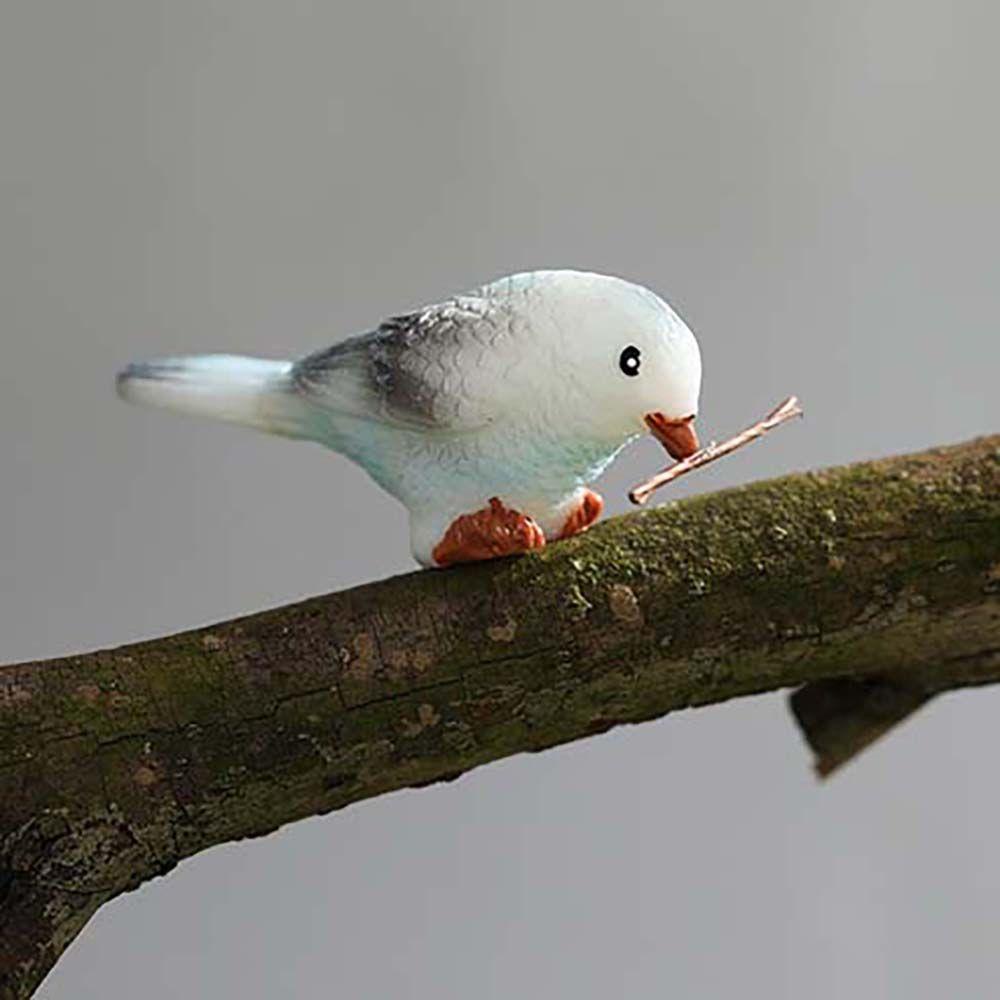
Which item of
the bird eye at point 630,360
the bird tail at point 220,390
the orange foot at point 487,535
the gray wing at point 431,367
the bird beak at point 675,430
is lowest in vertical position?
the bird beak at point 675,430

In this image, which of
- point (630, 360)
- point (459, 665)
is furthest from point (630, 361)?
point (459, 665)

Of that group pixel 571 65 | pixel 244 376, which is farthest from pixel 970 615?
pixel 571 65

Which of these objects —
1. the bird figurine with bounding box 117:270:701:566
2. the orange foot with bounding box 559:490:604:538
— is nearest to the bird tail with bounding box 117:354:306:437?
the bird figurine with bounding box 117:270:701:566

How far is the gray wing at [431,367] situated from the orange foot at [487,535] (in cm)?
4

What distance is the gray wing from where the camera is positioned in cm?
62

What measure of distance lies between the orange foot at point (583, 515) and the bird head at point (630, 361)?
0.06 m

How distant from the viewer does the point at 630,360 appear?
62 cm

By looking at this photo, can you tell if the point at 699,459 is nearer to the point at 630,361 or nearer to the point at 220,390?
the point at 630,361

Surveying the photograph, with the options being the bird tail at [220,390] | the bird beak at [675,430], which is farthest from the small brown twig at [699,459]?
the bird tail at [220,390]

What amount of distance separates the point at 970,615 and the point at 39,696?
14.8 inches

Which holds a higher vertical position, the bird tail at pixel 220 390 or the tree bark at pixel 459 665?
the bird tail at pixel 220 390

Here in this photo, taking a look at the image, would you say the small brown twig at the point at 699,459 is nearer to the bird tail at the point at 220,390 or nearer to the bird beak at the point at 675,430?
the bird beak at the point at 675,430

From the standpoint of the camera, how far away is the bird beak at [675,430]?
0.62 metres

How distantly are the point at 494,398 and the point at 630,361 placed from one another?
0.05 m
